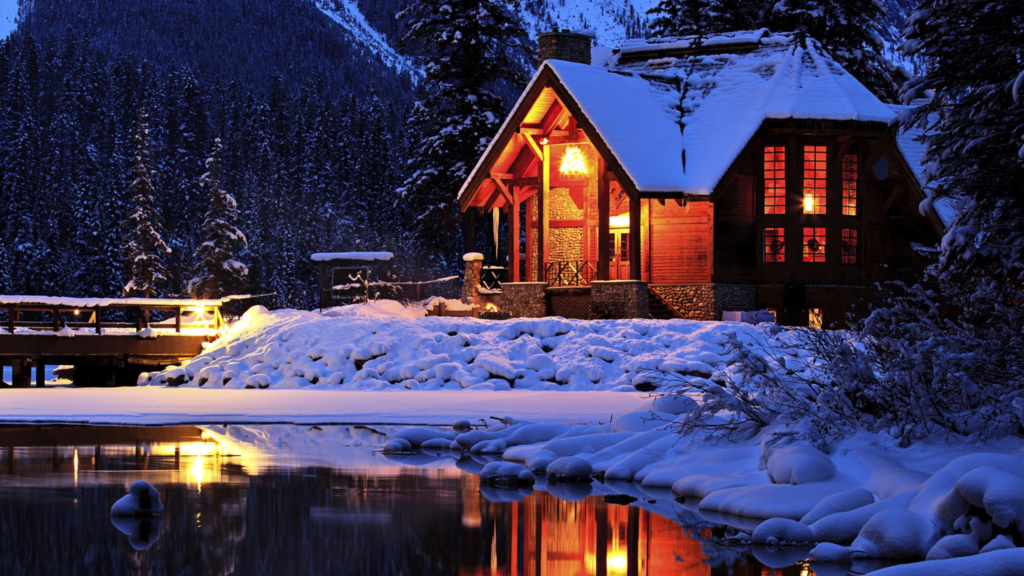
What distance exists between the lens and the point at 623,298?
28.5 m

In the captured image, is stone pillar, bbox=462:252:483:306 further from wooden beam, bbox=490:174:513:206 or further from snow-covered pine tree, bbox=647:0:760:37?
snow-covered pine tree, bbox=647:0:760:37

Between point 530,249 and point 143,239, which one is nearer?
point 530,249

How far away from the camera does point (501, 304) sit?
1260 inches

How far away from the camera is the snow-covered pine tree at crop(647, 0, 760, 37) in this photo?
45906 millimetres

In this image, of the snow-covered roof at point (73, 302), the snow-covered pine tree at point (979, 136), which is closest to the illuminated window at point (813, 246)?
the snow-covered roof at point (73, 302)

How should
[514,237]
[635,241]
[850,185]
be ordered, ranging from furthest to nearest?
1. [514,237]
2. [850,185]
3. [635,241]

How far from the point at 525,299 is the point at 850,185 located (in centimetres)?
929

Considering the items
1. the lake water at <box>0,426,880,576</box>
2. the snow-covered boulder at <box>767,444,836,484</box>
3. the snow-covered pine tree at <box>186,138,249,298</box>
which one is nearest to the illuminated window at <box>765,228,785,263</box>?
the lake water at <box>0,426,880,576</box>

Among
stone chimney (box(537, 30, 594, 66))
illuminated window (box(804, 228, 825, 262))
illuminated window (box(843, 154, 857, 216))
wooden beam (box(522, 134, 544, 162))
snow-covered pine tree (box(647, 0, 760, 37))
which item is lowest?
illuminated window (box(804, 228, 825, 262))

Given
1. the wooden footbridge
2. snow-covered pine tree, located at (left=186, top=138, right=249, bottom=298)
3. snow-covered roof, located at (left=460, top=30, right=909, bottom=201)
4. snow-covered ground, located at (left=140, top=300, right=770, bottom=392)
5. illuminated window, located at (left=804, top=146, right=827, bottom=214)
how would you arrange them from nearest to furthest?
snow-covered ground, located at (left=140, top=300, right=770, bottom=392) < the wooden footbridge < snow-covered roof, located at (left=460, top=30, right=909, bottom=201) < illuminated window, located at (left=804, top=146, right=827, bottom=214) < snow-covered pine tree, located at (left=186, top=138, right=249, bottom=298)

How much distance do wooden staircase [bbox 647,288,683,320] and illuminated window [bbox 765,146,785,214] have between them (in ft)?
12.3

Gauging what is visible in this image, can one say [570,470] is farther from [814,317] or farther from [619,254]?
[619,254]

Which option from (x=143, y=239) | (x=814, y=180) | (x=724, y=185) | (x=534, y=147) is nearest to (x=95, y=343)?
(x=534, y=147)

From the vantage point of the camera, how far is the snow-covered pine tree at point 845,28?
4184 cm
